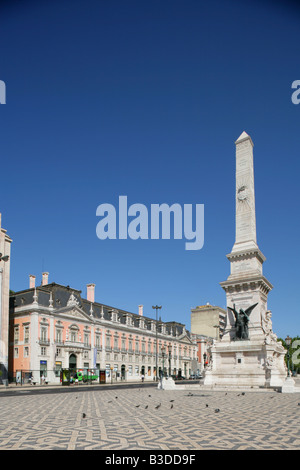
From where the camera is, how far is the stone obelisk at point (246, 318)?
3419 cm

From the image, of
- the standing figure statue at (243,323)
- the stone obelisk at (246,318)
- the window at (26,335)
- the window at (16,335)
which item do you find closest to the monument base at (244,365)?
the stone obelisk at (246,318)

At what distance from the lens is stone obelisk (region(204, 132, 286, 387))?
34188 mm

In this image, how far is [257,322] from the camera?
3666cm

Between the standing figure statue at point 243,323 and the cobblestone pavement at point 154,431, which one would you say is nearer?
the cobblestone pavement at point 154,431

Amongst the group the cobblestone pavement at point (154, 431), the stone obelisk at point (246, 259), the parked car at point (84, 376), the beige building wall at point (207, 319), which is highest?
the stone obelisk at point (246, 259)

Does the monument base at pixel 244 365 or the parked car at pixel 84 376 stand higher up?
the monument base at pixel 244 365

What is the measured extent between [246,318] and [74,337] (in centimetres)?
4154

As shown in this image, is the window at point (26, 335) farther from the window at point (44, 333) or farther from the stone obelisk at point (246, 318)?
the stone obelisk at point (246, 318)

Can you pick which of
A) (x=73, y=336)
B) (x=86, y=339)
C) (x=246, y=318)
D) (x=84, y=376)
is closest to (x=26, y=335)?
(x=73, y=336)

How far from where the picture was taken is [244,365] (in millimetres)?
34875

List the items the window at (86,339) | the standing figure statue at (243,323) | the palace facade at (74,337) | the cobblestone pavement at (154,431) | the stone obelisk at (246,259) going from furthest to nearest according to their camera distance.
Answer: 1. the window at (86,339)
2. the palace facade at (74,337)
3. the stone obelisk at (246,259)
4. the standing figure statue at (243,323)
5. the cobblestone pavement at (154,431)

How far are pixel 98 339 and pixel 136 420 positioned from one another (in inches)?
2552
